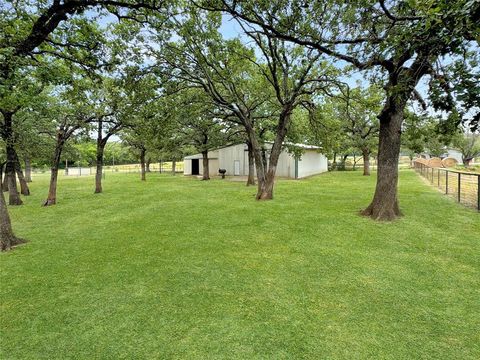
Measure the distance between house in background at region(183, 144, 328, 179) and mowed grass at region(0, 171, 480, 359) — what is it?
16557 mm

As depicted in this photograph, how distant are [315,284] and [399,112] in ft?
19.9

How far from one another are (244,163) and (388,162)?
20362 mm

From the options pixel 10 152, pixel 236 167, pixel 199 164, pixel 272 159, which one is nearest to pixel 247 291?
pixel 272 159

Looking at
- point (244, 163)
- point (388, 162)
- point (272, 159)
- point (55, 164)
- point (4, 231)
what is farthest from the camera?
point (244, 163)

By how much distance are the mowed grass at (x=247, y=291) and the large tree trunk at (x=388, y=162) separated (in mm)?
560

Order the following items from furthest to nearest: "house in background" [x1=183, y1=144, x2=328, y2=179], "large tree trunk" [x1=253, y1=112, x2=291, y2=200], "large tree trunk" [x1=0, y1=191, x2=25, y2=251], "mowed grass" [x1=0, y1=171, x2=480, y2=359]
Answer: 1. "house in background" [x1=183, y1=144, x2=328, y2=179]
2. "large tree trunk" [x1=253, y1=112, x2=291, y2=200]
3. "large tree trunk" [x1=0, y1=191, x2=25, y2=251]
4. "mowed grass" [x1=0, y1=171, x2=480, y2=359]

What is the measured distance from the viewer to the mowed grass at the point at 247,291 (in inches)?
107

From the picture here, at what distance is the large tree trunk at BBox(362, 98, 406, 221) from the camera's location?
7637 mm

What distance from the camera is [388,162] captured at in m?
7.84

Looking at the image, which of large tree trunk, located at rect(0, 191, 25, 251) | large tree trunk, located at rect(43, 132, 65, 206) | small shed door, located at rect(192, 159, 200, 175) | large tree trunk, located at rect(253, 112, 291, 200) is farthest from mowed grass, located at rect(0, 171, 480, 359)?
small shed door, located at rect(192, 159, 200, 175)

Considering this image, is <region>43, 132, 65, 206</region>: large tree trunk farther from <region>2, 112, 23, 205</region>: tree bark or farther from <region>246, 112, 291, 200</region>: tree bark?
<region>246, 112, 291, 200</region>: tree bark

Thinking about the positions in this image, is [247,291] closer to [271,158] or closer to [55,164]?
[271,158]

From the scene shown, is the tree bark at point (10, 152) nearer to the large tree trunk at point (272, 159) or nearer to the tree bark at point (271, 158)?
the tree bark at point (271, 158)

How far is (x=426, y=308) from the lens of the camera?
3.32 meters
